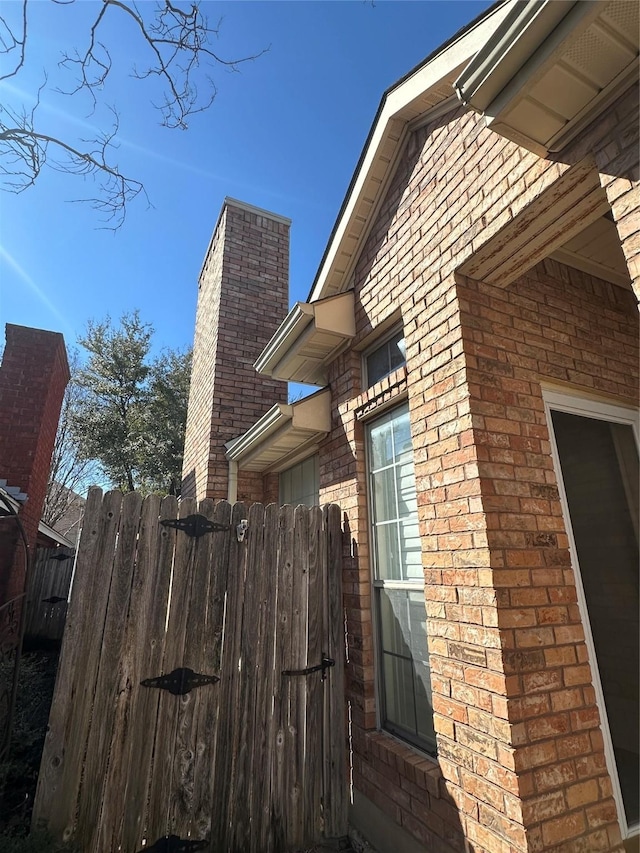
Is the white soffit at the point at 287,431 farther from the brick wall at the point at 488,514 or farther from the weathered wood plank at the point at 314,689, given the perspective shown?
the weathered wood plank at the point at 314,689

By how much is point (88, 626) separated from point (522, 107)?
11.2ft

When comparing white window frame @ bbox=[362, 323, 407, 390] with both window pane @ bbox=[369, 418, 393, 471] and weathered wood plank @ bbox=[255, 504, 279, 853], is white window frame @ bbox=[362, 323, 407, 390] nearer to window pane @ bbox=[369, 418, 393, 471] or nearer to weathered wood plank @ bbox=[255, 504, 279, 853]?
window pane @ bbox=[369, 418, 393, 471]

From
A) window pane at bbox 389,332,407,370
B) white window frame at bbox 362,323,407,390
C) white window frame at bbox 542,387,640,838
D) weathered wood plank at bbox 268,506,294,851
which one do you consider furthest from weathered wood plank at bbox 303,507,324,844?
white window frame at bbox 542,387,640,838

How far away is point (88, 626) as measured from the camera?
8.04 feet

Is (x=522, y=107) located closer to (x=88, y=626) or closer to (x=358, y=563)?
(x=358, y=563)

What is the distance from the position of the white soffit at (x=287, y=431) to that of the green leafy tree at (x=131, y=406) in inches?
305

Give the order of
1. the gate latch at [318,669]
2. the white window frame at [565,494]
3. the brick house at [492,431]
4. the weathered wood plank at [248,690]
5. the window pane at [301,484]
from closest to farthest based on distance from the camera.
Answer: the brick house at [492,431], the white window frame at [565,494], the weathered wood plank at [248,690], the gate latch at [318,669], the window pane at [301,484]

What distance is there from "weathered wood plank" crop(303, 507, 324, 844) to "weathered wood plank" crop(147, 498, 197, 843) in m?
0.89

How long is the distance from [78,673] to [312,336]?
284cm

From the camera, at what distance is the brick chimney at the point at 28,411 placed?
5.54 metres

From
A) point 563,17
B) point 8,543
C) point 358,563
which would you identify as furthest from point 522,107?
point 8,543

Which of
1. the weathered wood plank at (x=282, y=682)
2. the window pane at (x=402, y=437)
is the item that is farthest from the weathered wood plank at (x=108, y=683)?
the window pane at (x=402, y=437)

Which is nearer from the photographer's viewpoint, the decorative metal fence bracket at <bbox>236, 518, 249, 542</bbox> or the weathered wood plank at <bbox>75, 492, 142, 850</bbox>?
the weathered wood plank at <bbox>75, 492, 142, 850</bbox>

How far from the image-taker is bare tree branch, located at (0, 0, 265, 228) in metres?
2.51
